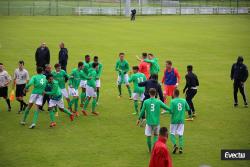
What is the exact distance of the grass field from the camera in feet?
52.1

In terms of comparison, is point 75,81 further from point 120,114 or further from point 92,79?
point 120,114

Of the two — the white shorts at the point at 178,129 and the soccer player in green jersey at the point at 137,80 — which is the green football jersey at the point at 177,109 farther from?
the soccer player in green jersey at the point at 137,80

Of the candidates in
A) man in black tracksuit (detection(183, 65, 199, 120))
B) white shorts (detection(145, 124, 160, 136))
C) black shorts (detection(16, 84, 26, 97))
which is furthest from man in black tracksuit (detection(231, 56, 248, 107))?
black shorts (detection(16, 84, 26, 97))

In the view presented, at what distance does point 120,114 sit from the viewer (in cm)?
2122

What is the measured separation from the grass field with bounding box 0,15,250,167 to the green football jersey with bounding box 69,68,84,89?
1472 mm

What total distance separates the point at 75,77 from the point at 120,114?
2.64m

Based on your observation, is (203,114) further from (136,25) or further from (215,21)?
(215,21)

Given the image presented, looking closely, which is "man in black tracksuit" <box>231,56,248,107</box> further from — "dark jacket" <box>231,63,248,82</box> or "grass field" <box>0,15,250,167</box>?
"grass field" <box>0,15,250,167</box>

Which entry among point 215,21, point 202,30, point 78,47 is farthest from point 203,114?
point 215,21

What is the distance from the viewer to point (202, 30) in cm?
5650

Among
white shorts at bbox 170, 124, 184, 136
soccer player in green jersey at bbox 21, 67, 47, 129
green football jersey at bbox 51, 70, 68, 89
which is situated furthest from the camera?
green football jersey at bbox 51, 70, 68, 89

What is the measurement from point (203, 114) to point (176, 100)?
6.05 m

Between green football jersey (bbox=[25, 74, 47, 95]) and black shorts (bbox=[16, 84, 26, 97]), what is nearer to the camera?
green football jersey (bbox=[25, 74, 47, 95])

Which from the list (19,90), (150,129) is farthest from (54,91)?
(150,129)
